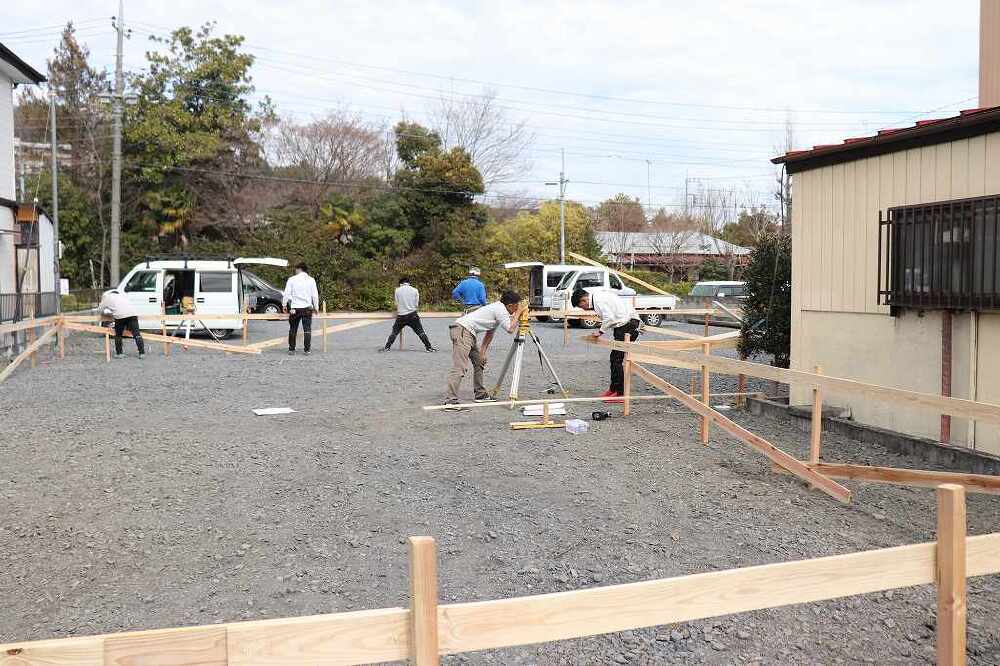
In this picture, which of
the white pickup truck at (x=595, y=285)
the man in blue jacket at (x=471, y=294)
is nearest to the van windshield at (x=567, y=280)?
the white pickup truck at (x=595, y=285)

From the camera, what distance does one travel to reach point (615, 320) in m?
11.6

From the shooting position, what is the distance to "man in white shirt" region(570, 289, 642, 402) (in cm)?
1139

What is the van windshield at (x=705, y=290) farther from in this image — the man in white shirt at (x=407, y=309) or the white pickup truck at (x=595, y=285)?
the man in white shirt at (x=407, y=309)

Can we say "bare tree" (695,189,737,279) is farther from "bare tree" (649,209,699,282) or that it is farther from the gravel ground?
the gravel ground

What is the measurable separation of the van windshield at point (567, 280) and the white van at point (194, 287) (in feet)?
29.9

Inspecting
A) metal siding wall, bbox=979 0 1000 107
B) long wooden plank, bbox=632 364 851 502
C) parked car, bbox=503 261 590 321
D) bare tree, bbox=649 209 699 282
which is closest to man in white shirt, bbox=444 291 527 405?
long wooden plank, bbox=632 364 851 502

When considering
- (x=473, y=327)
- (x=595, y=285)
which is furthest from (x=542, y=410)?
(x=595, y=285)

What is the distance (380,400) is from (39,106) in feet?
136

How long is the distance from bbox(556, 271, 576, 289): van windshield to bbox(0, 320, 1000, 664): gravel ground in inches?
623

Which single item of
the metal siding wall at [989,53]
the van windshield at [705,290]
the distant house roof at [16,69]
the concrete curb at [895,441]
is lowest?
the concrete curb at [895,441]

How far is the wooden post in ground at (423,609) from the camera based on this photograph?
224 centimetres

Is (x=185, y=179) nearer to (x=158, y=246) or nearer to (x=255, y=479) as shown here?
(x=158, y=246)

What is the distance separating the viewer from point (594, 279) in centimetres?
2641

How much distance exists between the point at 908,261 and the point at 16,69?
2164 centimetres
